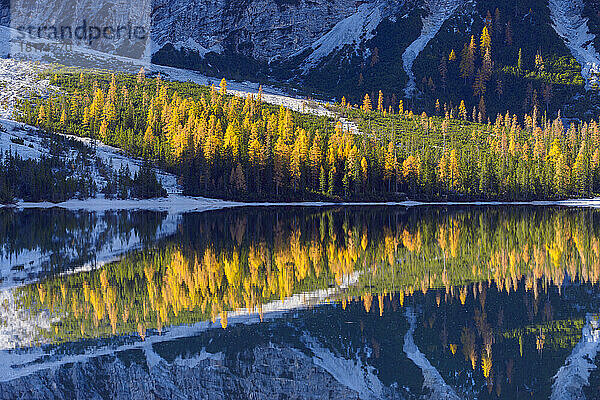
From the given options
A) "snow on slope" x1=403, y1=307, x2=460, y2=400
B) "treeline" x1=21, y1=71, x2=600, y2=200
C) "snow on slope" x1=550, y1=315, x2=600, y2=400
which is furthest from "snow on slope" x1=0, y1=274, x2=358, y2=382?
"treeline" x1=21, y1=71, x2=600, y2=200

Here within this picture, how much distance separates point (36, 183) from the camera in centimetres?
9356

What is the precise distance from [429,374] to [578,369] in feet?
10.3

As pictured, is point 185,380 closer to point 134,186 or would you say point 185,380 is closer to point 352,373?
point 352,373

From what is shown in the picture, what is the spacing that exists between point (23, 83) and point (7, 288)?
528 feet

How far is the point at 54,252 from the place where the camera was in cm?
3247

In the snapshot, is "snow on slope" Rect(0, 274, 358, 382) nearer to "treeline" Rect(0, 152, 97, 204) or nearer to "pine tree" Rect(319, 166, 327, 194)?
"treeline" Rect(0, 152, 97, 204)

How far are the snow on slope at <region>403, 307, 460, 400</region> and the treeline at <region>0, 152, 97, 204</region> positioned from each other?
8420 cm

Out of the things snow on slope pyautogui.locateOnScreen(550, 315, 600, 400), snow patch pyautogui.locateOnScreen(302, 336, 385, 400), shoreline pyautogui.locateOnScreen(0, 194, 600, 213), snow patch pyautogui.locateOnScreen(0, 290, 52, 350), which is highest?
snow on slope pyautogui.locateOnScreen(550, 315, 600, 400)

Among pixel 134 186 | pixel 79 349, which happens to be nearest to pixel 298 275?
pixel 79 349

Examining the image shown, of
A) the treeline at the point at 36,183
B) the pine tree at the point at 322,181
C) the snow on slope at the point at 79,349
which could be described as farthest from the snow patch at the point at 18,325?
the pine tree at the point at 322,181

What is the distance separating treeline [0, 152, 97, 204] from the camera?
92938 millimetres

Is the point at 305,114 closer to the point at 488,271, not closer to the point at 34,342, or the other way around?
the point at 488,271

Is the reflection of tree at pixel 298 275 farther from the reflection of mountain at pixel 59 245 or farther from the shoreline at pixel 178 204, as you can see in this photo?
the shoreline at pixel 178 204

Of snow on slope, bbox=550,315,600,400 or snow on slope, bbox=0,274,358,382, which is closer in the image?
snow on slope, bbox=550,315,600,400
